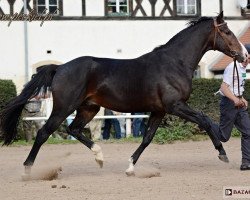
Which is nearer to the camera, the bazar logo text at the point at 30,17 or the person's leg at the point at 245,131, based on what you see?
the person's leg at the point at 245,131

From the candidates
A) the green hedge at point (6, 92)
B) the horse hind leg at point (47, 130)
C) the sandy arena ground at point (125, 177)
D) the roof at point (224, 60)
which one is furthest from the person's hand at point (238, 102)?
the roof at point (224, 60)

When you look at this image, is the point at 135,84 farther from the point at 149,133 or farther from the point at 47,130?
the point at 47,130

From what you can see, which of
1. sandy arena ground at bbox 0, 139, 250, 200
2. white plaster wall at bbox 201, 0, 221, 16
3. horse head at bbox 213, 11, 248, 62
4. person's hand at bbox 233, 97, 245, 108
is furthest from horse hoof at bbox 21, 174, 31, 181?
white plaster wall at bbox 201, 0, 221, 16

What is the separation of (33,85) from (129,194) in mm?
2947

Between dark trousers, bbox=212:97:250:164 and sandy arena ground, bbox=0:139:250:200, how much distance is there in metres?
0.40

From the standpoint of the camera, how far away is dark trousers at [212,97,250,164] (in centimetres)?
1012

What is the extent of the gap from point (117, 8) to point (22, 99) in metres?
14.5

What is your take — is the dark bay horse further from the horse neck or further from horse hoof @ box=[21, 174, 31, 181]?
horse hoof @ box=[21, 174, 31, 181]

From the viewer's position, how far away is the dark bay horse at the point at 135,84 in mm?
9641

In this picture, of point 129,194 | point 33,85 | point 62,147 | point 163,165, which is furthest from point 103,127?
point 129,194

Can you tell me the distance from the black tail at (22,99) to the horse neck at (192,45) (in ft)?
5.94

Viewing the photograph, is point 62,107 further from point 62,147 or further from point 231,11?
point 231,11

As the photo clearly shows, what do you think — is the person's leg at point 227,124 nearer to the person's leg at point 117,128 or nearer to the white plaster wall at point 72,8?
the person's leg at point 117,128

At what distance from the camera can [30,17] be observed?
23297 millimetres
